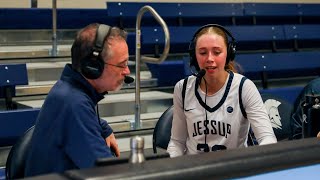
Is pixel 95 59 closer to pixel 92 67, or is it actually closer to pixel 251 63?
pixel 92 67

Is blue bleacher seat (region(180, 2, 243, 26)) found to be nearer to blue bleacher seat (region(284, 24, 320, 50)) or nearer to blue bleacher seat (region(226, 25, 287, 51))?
blue bleacher seat (region(226, 25, 287, 51))

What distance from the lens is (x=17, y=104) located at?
3582 mm

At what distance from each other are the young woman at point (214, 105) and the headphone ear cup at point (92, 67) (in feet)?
2.03

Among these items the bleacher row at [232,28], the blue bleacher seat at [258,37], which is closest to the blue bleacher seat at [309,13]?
the bleacher row at [232,28]

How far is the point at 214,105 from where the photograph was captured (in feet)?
6.77

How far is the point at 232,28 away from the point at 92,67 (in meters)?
3.95

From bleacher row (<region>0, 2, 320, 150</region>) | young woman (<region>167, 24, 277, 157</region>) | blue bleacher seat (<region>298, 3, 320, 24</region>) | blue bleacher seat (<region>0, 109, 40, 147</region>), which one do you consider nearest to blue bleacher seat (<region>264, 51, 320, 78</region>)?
bleacher row (<region>0, 2, 320, 150</region>)

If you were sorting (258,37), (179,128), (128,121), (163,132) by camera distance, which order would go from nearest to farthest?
(179,128)
(163,132)
(128,121)
(258,37)

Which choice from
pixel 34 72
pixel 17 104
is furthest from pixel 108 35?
pixel 34 72

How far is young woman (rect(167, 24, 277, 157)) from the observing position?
2029mm

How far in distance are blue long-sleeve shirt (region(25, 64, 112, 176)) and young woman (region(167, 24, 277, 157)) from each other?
2.20 ft

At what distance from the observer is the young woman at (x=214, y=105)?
6.66 ft

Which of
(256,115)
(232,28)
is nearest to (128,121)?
(256,115)

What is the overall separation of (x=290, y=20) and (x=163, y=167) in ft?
19.8
